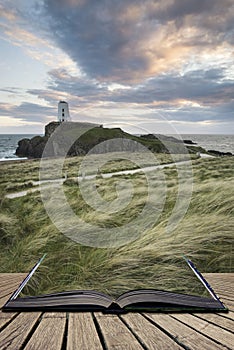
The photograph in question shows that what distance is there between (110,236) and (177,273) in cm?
149

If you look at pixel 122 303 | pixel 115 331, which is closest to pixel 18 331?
pixel 115 331

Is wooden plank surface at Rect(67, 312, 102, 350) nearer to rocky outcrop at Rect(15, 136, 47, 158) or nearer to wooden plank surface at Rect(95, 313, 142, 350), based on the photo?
wooden plank surface at Rect(95, 313, 142, 350)

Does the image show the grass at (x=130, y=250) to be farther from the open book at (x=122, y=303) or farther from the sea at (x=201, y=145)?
the sea at (x=201, y=145)

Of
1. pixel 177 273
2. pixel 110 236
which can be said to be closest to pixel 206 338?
pixel 177 273

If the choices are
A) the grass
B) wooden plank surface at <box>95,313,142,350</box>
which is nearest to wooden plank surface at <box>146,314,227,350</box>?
wooden plank surface at <box>95,313,142,350</box>

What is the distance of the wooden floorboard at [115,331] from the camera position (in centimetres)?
108

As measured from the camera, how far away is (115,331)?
47.7 inches

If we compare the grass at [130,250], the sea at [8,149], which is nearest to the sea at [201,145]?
the sea at [8,149]

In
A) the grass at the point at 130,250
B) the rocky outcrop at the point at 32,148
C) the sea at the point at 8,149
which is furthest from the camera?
the rocky outcrop at the point at 32,148

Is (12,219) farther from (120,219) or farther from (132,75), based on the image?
(132,75)

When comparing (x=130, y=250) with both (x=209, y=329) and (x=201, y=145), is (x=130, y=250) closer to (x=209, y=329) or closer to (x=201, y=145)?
(x=209, y=329)

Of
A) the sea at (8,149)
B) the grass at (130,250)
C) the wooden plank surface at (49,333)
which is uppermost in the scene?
the wooden plank surface at (49,333)

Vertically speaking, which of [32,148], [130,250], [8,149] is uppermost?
[130,250]

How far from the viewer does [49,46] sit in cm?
912
